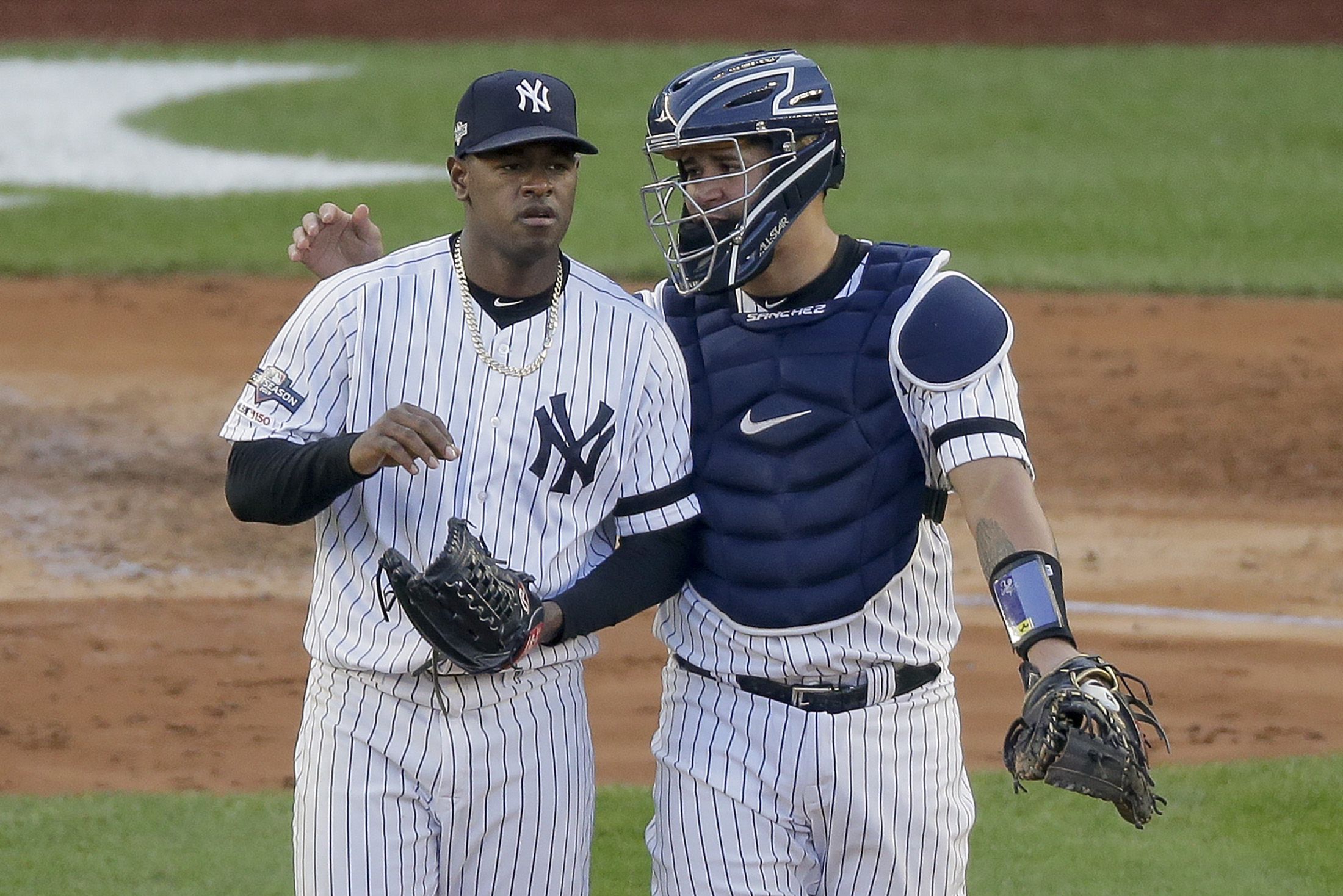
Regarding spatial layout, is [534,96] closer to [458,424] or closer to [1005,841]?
[458,424]

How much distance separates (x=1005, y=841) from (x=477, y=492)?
8.77ft

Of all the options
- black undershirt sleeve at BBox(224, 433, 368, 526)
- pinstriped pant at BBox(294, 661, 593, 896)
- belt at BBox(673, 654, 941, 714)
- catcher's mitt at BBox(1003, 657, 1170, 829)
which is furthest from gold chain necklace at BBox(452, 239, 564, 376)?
catcher's mitt at BBox(1003, 657, 1170, 829)

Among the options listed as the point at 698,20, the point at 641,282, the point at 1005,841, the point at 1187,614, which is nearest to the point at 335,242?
the point at 1005,841

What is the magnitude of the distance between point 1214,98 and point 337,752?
17.9 m

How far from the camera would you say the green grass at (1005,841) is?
524cm

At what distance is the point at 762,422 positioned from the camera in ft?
11.8

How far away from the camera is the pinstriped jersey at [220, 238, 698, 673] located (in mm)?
3537

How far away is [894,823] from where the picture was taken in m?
3.57

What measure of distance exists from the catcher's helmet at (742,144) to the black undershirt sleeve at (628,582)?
0.49 meters

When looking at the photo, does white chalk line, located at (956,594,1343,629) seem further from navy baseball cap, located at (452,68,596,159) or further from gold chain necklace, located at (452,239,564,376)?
navy baseball cap, located at (452,68,596,159)

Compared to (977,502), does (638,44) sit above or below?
above

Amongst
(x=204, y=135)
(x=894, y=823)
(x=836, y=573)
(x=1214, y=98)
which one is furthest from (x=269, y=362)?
(x=1214, y=98)

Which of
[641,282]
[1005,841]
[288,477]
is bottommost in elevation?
[1005,841]

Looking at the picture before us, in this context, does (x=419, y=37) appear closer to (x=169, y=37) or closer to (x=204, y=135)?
(x=169, y=37)
